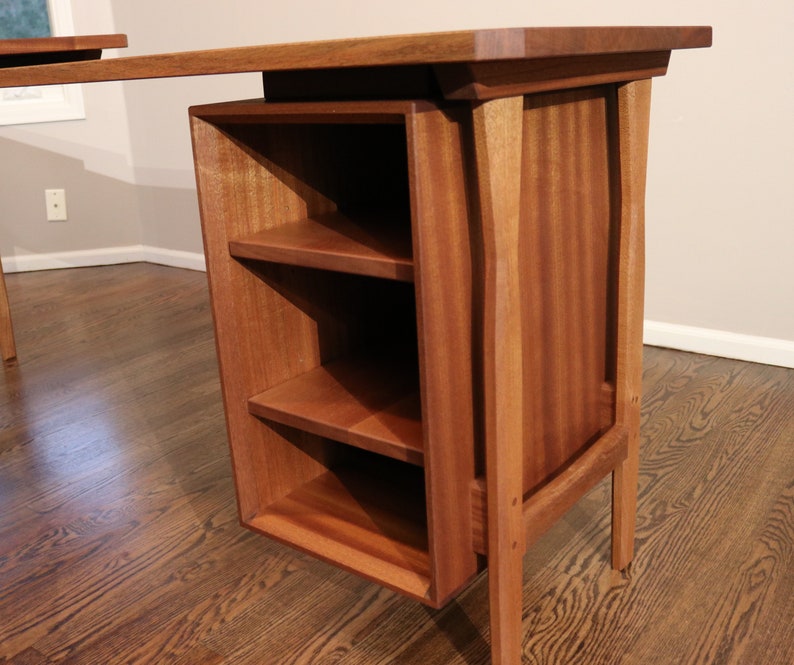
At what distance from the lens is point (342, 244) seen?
3.35 ft

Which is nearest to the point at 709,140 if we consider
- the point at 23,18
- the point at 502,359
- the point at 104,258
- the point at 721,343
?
the point at 721,343

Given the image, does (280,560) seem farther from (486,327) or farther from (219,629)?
(486,327)

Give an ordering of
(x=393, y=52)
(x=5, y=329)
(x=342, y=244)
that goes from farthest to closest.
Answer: (x=5, y=329) → (x=342, y=244) → (x=393, y=52)

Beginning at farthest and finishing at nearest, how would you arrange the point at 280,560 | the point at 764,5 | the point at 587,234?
the point at 764,5
the point at 280,560
the point at 587,234

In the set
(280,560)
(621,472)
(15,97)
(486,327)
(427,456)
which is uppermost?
(15,97)

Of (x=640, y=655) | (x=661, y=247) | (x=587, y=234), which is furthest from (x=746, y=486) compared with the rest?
(x=661, y=247)

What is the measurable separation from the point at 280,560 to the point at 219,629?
183 millimetres

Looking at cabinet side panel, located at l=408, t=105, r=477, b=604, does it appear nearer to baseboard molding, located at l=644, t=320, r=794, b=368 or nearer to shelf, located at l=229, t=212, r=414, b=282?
shelf, located at l=229, t=212, r=414, b=282

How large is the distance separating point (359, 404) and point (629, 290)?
398mm

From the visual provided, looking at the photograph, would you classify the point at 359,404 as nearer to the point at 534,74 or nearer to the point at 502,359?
the point at 502,359

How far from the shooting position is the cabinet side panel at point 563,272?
0.97 meters

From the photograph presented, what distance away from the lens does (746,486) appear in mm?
1523

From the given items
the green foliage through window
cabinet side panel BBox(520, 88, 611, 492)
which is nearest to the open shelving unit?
cabinet side panel BBox(520, 88, 611, 492)

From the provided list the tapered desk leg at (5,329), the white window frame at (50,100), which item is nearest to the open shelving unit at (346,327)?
the tapered desk leg at (5,329)
